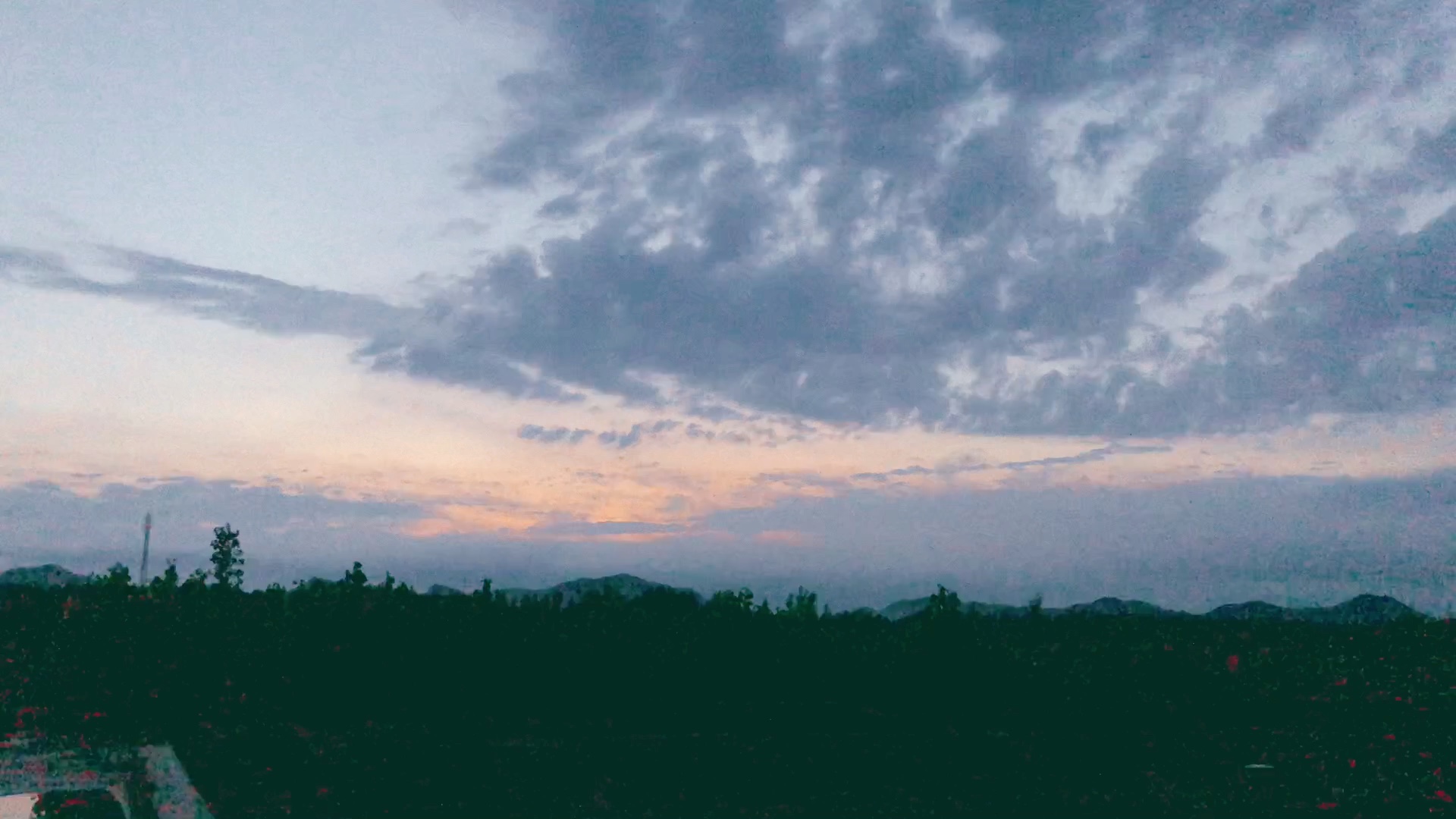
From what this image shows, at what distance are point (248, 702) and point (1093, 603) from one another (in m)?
17.7

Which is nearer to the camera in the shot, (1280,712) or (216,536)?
(1280,712)

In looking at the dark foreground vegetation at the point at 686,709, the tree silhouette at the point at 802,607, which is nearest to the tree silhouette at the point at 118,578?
the dark foreground vegetation at the point at 686,709

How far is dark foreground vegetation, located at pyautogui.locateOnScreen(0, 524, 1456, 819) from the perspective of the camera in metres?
9.16

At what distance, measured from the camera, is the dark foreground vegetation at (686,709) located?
9156 millimetres

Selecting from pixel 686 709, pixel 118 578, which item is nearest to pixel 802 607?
pixel 686 709

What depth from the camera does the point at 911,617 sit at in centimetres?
1419

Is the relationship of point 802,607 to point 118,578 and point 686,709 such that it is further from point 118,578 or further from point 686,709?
point 118,578

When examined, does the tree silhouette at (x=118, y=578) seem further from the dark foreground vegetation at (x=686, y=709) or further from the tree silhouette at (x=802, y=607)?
the tree silhouette at (x=802, y=607)

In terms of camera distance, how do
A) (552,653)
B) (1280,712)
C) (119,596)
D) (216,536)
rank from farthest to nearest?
1. (216,536)
2. (119,596)
3. (1280,712)
4. (552,653)

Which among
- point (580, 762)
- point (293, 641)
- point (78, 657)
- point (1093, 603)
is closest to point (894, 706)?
point (580, 762)

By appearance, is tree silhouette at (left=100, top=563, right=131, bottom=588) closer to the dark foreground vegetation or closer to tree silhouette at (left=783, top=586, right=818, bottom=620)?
the dark foreground vegetation

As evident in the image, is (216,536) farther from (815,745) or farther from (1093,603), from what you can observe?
(815,745)

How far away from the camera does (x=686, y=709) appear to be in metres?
12.4

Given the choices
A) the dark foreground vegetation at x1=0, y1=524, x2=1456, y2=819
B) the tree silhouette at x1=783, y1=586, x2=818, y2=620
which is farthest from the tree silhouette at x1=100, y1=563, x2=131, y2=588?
the tree silhouette at x1=783, y1=586, x2=818, y2=620
